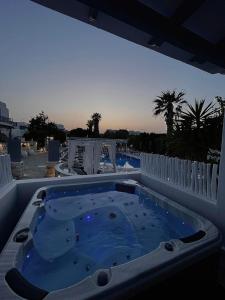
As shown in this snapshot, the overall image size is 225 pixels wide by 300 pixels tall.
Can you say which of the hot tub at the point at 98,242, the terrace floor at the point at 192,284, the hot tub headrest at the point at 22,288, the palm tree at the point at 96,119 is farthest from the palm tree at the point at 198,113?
the palm tree at the point at 96,119

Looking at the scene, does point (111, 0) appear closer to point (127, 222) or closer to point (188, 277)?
point (188, 277)

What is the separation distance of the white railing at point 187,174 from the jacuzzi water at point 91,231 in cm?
53

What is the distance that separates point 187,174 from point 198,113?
2.47 meters

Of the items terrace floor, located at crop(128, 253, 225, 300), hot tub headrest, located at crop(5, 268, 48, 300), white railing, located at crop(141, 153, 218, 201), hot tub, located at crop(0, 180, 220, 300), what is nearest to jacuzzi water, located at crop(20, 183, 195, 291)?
hot tub, located at crop(0, 180, 220, 300)

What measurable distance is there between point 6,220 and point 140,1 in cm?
337

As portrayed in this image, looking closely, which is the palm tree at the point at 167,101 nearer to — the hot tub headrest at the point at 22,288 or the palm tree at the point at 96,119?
the hot tub headrest at the point at 22,288

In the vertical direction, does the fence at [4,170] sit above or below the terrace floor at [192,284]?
above

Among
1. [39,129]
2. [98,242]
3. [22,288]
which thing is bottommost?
[98,242]

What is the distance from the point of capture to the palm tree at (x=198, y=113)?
16.7ft

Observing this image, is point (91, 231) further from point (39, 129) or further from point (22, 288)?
point (39, 129)

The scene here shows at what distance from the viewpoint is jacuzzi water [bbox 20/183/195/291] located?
2133 millimetres

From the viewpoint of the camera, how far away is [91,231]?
3.16 meters

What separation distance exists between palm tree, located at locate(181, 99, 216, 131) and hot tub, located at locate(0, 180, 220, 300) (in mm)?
2329

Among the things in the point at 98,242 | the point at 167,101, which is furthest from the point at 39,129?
the point at 98,242
